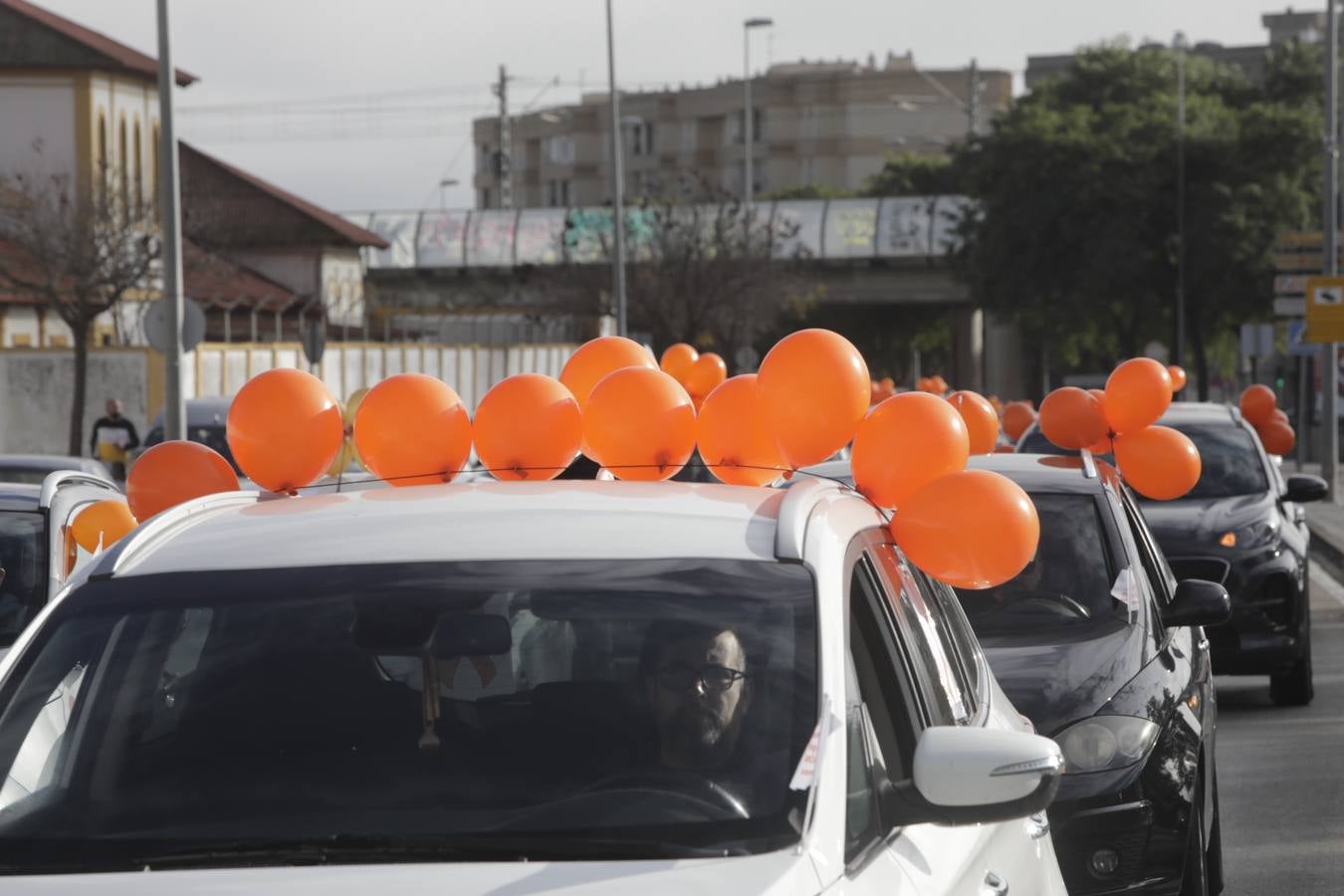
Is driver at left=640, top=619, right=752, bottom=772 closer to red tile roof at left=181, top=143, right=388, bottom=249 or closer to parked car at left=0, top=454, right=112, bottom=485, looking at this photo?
parked car at left=0, top=454, right=112, bottom=485

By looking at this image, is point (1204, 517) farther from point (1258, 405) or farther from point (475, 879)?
point (475, 879)

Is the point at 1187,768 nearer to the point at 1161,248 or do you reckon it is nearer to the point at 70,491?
the point at 70,491

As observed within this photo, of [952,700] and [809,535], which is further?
[952,700]

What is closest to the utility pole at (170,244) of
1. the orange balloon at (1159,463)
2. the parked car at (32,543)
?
→ the parked car at (32,543)

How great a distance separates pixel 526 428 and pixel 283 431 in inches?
24.3

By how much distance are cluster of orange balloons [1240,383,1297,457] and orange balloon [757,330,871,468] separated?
38.9 feet

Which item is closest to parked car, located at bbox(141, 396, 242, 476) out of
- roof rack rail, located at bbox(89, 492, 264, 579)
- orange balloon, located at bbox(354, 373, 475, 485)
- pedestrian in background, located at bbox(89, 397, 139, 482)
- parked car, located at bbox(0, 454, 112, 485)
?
pedestrian in background, located at bbox(89, 397, 139, 482)

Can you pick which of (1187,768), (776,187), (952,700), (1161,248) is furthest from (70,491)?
(776,187)

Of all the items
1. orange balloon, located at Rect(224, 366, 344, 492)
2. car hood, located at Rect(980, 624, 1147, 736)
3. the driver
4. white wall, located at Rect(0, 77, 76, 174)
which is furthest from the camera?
white wall, located at Rect(0, 77, 76, 174)

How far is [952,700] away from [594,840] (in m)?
1.25

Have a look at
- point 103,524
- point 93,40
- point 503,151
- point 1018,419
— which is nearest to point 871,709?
point 103,524

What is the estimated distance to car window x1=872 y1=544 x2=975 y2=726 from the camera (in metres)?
4.35

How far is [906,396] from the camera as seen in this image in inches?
215

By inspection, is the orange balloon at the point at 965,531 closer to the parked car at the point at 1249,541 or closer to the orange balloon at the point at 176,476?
the orange balloon at the point at 176,476
